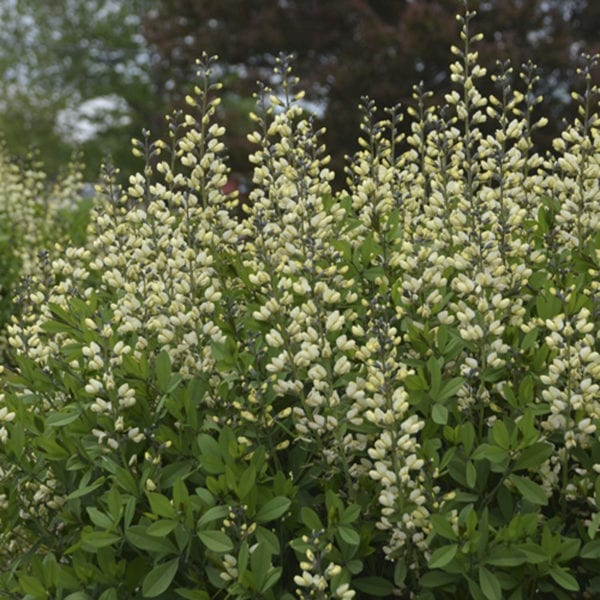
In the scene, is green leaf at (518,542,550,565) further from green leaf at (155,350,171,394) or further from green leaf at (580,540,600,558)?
green leaf at (155,350,171,394)

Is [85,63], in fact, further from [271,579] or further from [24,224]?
[271,579]

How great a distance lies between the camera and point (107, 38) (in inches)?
1292

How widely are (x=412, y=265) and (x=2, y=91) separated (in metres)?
30.0

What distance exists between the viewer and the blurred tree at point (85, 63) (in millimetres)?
31922

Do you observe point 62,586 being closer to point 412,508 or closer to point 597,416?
point 412,508

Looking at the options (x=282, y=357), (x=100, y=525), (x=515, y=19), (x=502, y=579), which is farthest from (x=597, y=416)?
(x=515, y=19)

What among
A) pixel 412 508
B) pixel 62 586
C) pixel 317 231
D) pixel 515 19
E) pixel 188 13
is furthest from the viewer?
pixel 188 13

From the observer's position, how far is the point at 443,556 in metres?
2.82

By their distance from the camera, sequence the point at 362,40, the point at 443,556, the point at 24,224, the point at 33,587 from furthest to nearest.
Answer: the point at 362,40 < the point at 24,224 < the point at 33,587 < the point at 443,556

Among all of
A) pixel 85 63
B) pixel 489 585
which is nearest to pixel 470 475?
pixel 489 585

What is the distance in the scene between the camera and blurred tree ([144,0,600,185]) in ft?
57.1

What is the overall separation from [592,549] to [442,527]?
0.47m

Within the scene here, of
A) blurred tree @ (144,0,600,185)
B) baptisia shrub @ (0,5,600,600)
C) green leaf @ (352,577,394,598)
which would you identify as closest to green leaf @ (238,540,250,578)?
baptisia shrub @ (0,5,600,600)

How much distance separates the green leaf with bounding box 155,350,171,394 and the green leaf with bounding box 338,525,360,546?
0.77 meters
